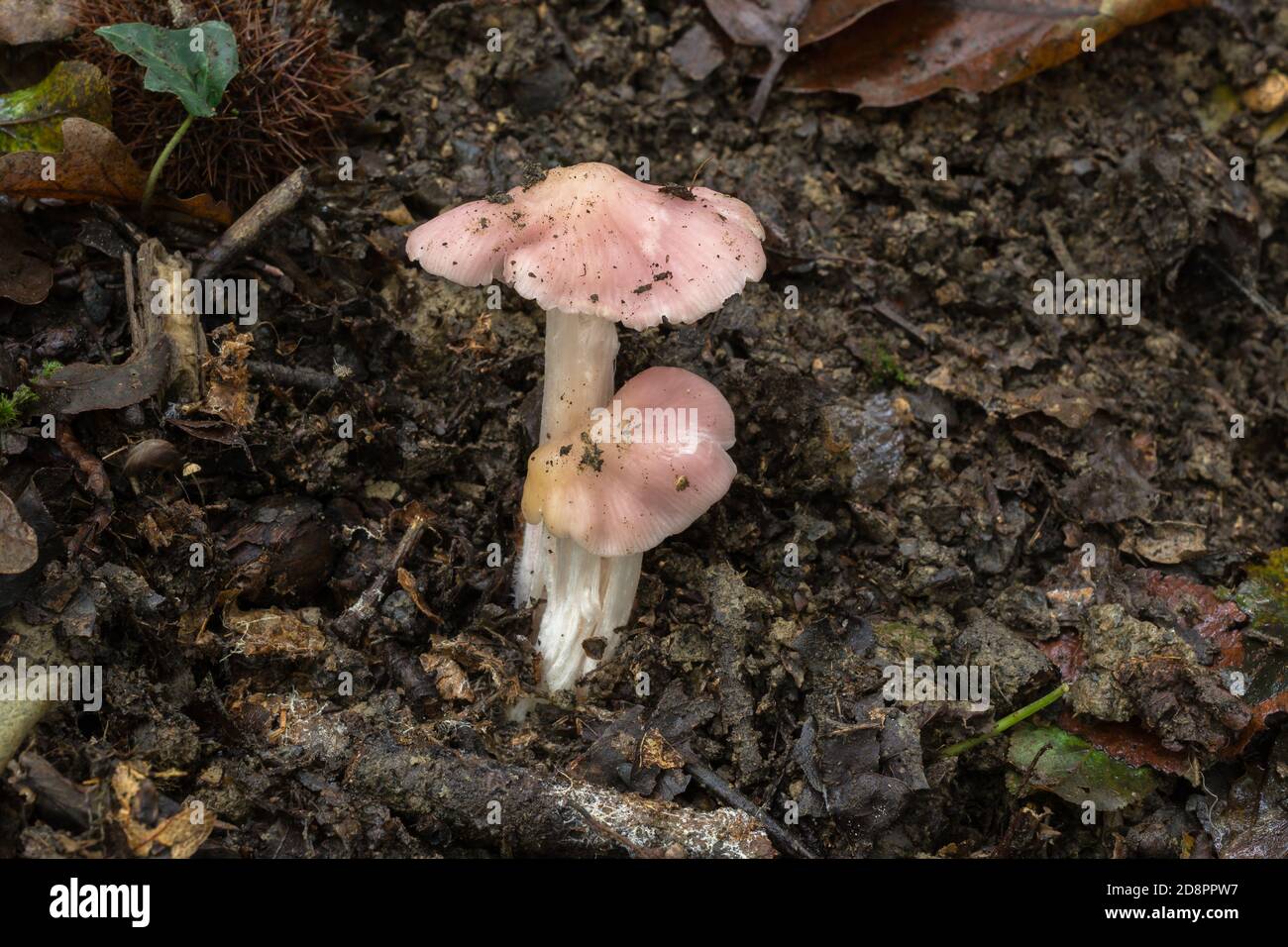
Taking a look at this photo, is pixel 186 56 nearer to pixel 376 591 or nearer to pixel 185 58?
pixel 185 58

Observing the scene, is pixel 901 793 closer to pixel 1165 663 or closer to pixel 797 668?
pixel 797 668

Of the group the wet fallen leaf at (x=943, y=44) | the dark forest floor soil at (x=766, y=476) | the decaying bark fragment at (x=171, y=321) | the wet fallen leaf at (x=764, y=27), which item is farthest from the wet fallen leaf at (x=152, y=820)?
the wet fallen leaf at (x=943, y=44)

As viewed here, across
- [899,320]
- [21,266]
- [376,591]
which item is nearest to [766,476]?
[899,320]

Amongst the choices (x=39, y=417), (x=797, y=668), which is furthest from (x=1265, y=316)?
(x=39, y=417)

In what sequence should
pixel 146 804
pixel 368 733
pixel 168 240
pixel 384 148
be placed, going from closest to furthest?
pixel 146 804 < pixel 368 733 < pixel 168 240 < pixel 384 148

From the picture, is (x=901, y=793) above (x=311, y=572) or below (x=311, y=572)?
below

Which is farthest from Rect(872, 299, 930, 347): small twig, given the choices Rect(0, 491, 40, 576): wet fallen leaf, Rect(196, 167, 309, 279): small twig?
Rect(0, 491, 40, 576): wet fallen leaf

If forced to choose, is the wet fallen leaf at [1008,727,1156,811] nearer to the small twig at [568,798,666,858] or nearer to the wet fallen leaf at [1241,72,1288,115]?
the small twig at [568,798,666,858]

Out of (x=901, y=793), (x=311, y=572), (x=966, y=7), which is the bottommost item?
(x=901, y=793)
